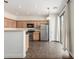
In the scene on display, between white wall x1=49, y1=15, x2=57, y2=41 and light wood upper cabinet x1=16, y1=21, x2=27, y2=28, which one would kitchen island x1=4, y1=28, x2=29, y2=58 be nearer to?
white wall x1=49, y1=15, x2=57, y2=41

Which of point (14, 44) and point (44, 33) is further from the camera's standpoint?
point (44, 33)

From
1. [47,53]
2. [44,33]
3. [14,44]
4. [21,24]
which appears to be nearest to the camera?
[14,44]

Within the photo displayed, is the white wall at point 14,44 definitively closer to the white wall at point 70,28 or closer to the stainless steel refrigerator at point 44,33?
the white wall at point 70,28

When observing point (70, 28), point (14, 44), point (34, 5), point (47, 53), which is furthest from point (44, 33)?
point (14, 44)

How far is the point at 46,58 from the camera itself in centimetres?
491

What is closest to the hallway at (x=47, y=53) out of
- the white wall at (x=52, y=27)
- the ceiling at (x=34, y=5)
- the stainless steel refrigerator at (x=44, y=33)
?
the ceiling at (x=34, y=5)

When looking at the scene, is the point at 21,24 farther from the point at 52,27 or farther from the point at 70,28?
the point at 70,28

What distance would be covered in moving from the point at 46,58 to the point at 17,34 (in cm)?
149

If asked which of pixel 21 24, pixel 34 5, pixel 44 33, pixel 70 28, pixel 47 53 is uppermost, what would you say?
pixel 34 5

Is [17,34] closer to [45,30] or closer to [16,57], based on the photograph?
[16,57]

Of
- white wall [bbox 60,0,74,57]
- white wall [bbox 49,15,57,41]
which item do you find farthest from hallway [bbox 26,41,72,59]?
white wall [bbox 49,15,57,41]

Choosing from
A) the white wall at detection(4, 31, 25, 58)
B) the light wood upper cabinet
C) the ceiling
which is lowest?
the white wall at detection(4, 31, 25, 58)
